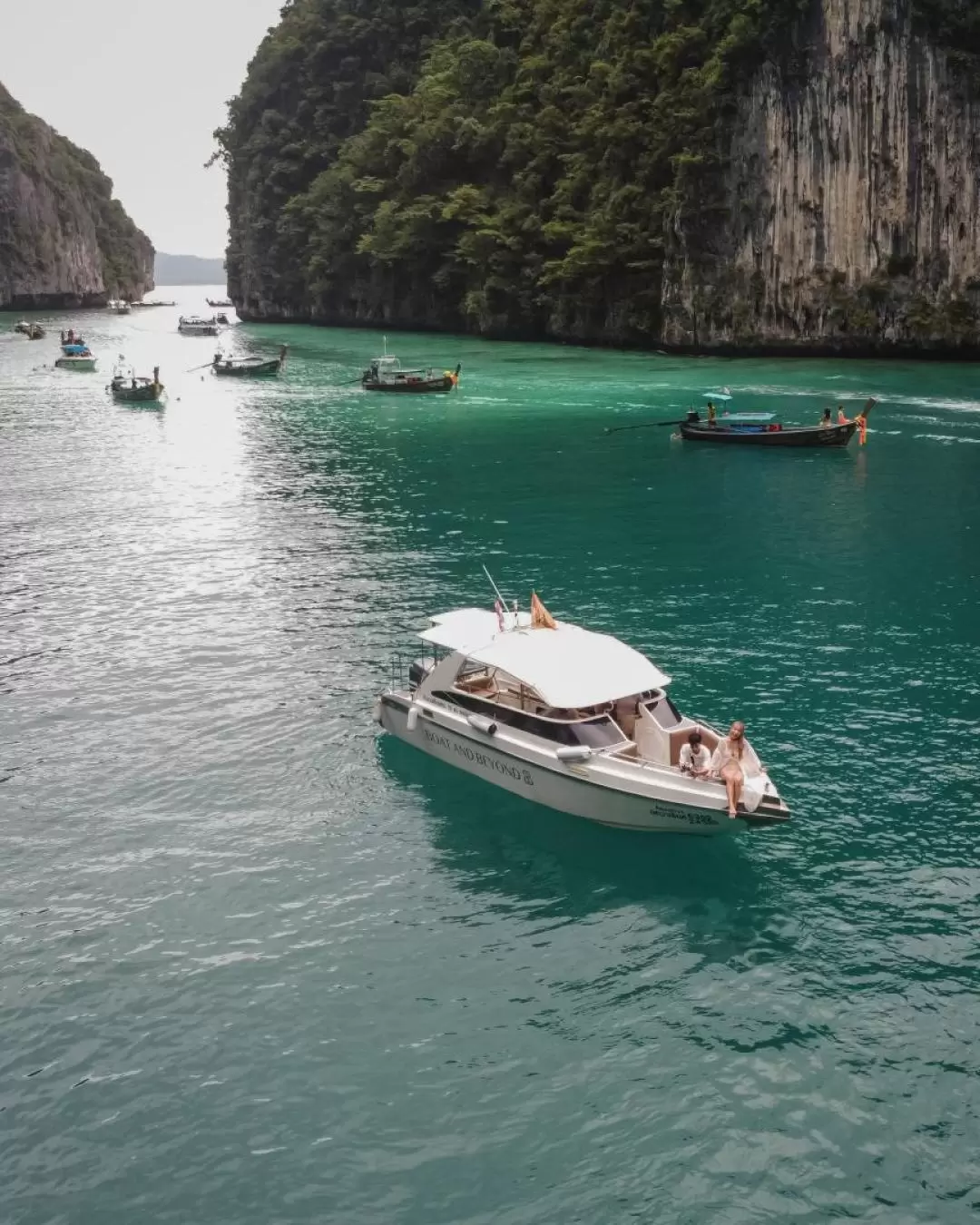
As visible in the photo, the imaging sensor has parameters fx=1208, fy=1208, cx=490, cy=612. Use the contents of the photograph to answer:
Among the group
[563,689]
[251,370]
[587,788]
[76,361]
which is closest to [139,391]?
[251,370]

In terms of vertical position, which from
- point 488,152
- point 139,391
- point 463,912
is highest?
point 488,152

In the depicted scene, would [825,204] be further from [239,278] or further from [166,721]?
[239,278]

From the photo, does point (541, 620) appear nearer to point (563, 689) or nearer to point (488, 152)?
point (563, 689)

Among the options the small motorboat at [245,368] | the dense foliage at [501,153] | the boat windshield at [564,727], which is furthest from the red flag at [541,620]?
the dense foliage at [501,153]

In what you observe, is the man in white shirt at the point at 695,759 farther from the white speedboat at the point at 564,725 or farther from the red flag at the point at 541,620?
the red flag at the point at 541,620

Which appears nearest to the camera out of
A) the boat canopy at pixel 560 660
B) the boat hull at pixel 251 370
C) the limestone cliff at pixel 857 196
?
the boat canopy at pixel 560 660
